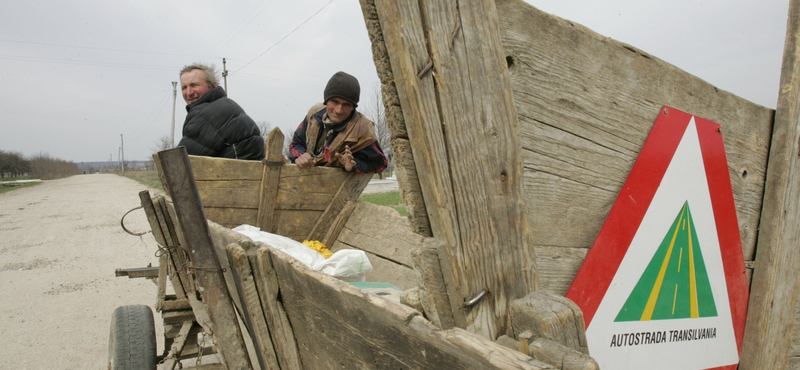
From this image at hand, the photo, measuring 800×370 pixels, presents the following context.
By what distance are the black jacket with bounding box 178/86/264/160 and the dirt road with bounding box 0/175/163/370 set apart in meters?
1.75

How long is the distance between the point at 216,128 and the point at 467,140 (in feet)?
9.41

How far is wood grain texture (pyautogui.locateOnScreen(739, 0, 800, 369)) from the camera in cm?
168

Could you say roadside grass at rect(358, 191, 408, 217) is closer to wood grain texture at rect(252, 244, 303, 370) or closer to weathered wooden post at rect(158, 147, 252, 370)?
weathered wooden post at rect(158, 147, 252, 370)

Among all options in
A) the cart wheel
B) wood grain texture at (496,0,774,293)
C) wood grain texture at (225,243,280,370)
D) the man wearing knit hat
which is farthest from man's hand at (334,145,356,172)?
wood grain texture at (496,0,774,293)

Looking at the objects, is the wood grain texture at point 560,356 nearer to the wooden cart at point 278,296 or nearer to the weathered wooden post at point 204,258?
the wooden cart at point 278,296

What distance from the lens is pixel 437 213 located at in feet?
3.05

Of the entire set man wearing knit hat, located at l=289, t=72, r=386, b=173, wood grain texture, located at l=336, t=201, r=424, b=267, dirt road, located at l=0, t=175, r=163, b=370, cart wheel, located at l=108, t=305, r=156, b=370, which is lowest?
dirt road, located at l=0, t=175, r=163, b=370

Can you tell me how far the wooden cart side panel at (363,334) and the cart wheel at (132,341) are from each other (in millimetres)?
1681

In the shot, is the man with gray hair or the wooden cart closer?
the wooden cart

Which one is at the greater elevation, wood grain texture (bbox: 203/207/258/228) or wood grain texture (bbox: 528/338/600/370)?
wood grain texture (bbox: 528/338/600/370)

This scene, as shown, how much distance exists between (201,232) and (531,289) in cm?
124

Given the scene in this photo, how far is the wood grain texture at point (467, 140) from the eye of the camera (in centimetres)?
90

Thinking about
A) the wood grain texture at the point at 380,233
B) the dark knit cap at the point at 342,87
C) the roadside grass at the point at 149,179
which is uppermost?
the dark knit cap at the point at 342,87

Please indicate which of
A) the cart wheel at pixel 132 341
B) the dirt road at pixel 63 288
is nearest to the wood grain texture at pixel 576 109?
the cart wheel at pixel 132 341
